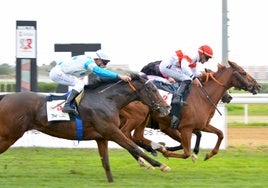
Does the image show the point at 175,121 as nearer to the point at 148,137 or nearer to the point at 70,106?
the point at 70,106

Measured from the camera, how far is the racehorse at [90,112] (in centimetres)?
1080

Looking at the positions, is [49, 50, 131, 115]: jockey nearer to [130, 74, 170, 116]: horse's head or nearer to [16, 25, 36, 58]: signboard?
[130, 74, 170, 116]: horse's head

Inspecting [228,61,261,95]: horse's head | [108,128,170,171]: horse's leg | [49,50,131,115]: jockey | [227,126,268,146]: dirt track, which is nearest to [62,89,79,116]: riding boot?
[49,50,131,115]: jockey

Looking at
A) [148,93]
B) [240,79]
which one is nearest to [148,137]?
[240,79]

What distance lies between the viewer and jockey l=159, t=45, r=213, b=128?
505 inches

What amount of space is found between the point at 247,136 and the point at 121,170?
20.9 feet

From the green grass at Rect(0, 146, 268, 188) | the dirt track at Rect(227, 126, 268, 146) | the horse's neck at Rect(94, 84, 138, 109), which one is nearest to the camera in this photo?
the green grass at Rect(0, 146, 268, 188)

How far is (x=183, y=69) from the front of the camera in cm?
1283

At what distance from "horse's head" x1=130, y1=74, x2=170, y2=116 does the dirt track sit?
6.20m

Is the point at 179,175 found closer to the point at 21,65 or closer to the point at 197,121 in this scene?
the point at 197,121

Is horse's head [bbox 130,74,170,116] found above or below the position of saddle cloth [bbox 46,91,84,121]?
above

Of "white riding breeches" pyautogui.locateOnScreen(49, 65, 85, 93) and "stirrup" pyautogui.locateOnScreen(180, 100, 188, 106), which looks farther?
"stirrup" pyautogui.locateOnScreen(180, 100, 188, 106)

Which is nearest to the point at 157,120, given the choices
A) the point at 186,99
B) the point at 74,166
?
the point at 186,99

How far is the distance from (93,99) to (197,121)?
96.9 inches
